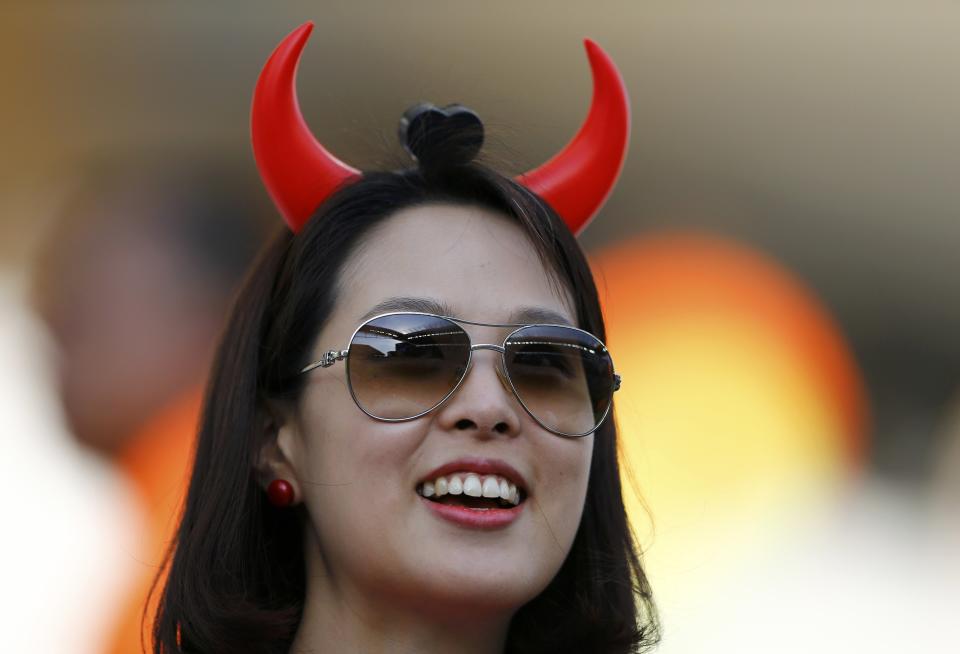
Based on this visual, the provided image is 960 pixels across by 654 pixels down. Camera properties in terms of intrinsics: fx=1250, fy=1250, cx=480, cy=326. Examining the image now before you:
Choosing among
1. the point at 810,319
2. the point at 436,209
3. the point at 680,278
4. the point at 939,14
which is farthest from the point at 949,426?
the point at 436,209

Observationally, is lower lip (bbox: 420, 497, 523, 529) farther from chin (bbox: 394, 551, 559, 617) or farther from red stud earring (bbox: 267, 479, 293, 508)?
red stud earring (bbox: 267, 479, 293, 508)

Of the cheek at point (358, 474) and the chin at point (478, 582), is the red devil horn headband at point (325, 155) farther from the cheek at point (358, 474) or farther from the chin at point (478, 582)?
the chin at point (478, 582)

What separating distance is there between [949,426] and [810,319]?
1142 mm

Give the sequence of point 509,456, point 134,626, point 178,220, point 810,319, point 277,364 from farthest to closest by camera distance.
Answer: point 810,319 < point 178,220 < point 134,626 < point 277,364 < point 509,456

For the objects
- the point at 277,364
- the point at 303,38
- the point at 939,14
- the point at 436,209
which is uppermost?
the point at 939,14

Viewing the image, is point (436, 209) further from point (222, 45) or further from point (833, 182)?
point (833, 182)

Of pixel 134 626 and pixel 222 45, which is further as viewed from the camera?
pixel 222 45

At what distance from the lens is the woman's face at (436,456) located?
7.50ft

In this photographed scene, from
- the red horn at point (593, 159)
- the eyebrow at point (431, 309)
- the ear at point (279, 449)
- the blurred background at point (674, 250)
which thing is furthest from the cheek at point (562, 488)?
the blurred background at point (674, 250)

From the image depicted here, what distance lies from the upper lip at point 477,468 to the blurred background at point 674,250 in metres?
3.45

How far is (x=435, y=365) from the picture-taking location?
235 centimetres

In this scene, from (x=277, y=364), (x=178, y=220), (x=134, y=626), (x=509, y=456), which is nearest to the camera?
Answer: (x=509, y=456)

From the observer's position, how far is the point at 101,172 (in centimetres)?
661

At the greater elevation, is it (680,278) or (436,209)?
(680,278)
